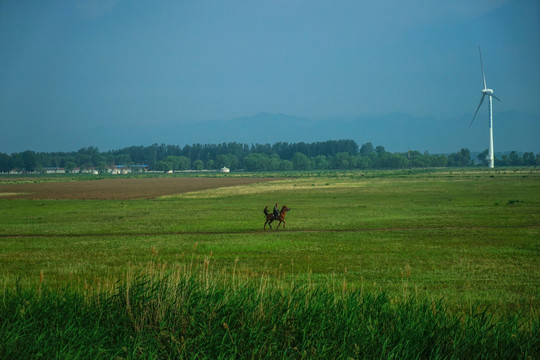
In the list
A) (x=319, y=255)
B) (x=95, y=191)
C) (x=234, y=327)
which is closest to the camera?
(x=234, y=327)

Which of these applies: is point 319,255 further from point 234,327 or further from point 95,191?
point 95,191

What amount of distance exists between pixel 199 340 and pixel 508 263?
12721mm

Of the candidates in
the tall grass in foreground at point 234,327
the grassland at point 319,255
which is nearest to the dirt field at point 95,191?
the grassland at point 319,255

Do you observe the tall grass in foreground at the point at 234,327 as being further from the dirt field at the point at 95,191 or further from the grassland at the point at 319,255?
the dirt field at the point at 95,191

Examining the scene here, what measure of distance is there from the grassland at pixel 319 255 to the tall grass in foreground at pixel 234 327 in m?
0.10

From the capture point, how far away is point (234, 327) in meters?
9.21

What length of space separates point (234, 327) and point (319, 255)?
11.2 meters

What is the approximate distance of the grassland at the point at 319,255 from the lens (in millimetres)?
11016

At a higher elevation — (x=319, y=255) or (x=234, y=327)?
(x=234, y=327)

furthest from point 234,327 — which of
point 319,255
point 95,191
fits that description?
point 95,191

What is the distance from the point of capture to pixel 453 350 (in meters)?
8.63

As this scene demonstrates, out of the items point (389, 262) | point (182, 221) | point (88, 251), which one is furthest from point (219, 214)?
point (389, 262)

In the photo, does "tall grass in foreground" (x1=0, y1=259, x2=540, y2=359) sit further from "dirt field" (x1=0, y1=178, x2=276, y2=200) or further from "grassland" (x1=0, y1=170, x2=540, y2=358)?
"dirt field" (x1=0, y1=178, x2=276, y2=200)

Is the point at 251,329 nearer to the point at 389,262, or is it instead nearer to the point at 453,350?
the point at 453,350
